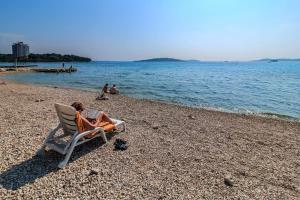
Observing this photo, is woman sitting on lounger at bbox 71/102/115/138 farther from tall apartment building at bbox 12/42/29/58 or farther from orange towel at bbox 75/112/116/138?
tall apartment building at bbox 12/42/29/58

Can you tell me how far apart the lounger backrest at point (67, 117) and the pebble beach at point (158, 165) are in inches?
27.9

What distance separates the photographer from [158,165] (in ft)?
21.4

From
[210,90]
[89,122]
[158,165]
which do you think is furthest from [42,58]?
[158,165]

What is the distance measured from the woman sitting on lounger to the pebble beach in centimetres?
52

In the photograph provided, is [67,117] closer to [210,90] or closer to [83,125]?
[83,125]

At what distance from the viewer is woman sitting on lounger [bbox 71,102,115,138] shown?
22.2 ft

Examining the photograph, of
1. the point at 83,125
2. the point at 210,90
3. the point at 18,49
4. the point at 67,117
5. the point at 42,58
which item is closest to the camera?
the point at 67,117

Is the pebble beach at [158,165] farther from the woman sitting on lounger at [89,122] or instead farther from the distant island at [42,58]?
the distant island at [42,58]

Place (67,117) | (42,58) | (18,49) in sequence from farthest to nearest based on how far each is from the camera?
(42,58) → (18,49) → (67,117)

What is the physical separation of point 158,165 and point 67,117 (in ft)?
8.77

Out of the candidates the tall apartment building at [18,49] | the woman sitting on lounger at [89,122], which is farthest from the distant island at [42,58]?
the woman sitting on lounger at [89,122]

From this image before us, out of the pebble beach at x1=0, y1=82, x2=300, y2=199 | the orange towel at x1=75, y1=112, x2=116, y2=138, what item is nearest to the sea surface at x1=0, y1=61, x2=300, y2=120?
the pebble beach at x1=0, y1=82, x2=300, y2=199

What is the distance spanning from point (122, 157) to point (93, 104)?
9367 mm

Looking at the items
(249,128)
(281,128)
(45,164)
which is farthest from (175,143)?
(281,128)
